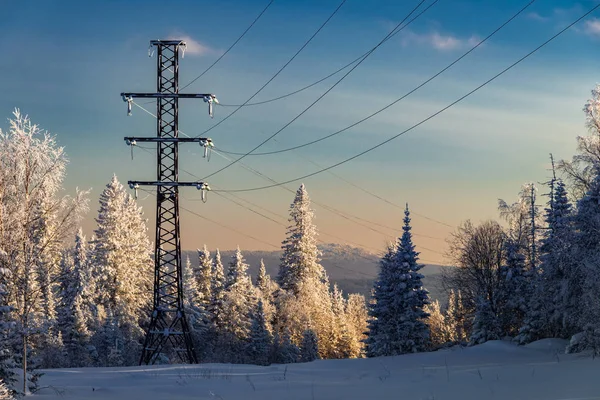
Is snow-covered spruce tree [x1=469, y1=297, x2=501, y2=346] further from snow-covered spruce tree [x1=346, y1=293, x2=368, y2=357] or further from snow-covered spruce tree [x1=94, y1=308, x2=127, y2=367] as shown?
snow-covered spruce tree [x1=94, y1=308, x2=127, y2=367]

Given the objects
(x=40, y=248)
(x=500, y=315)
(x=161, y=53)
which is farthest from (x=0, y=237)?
(x=500, y=315)

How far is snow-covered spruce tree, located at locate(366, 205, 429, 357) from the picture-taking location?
39.8 m

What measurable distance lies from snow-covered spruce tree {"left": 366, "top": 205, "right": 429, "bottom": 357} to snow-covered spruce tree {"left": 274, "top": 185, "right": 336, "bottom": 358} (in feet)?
48.9

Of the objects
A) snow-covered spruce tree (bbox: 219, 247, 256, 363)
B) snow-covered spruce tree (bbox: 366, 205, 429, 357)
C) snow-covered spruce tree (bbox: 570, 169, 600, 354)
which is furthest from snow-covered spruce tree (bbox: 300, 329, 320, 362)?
snow-covered spruce tree (bbox: 570, 169, 600, 354)

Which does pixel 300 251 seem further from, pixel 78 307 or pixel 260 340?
pixel 78 307

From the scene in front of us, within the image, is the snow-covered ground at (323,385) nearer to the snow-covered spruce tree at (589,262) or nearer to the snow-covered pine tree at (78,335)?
the snow-covered spruce tree at (589,262)

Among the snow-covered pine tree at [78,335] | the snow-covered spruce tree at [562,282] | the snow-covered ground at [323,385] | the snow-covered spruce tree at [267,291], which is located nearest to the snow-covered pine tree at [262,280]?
the snow-covered spruce tree at [267,291]

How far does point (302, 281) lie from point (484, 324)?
18336 mm

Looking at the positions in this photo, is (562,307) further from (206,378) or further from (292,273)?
(292,273)

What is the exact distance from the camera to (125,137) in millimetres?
27109

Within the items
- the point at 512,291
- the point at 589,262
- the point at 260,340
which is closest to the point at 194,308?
the point at 260,340

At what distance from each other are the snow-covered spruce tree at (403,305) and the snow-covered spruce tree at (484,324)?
14.6 ft

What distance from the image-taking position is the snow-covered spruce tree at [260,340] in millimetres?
54281

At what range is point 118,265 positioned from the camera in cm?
5147
